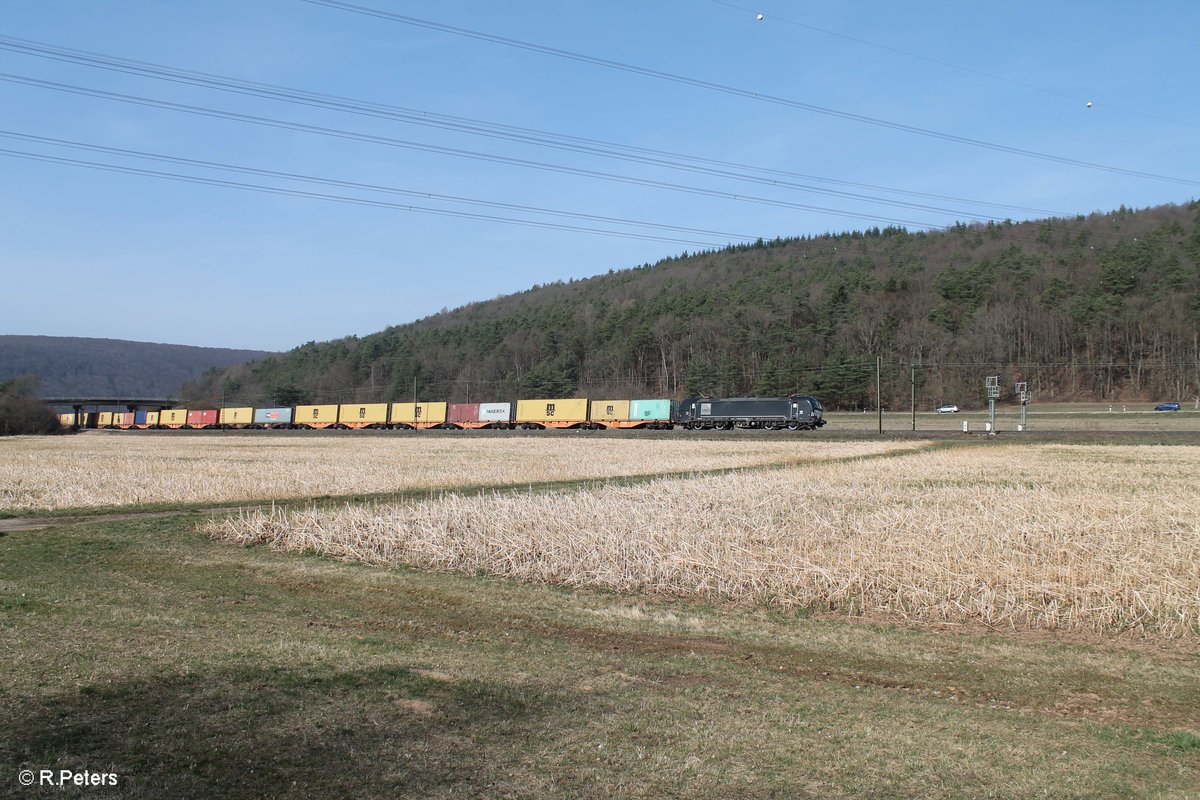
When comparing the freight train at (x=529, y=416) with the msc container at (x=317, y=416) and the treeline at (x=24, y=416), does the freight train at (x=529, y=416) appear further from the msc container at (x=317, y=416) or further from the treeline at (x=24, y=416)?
the treeline at (x=24, y=416)

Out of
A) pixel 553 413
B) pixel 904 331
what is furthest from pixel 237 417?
pixel 904 331

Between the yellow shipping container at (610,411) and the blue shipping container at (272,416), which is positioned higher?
the yellow shipping container at (610,411)

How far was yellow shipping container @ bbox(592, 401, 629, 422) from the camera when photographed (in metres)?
86.3

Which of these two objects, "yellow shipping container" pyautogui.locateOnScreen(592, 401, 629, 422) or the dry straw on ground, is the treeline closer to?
"yellow shipping container" pyautogui.locateOnScreen(592, 401, 629, 422)

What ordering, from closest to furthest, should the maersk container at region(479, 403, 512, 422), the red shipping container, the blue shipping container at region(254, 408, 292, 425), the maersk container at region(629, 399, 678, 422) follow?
the maersk container at region(629, 399, 678, 422), the maersk container at region(479, 403, 512, 422), the red shipping container, the blue shipping container at region(254, 408, 292, 425)

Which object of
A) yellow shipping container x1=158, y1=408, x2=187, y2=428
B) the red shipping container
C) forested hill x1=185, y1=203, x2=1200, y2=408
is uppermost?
forested hill x1=185, y1=203, x2=1200, y2=408

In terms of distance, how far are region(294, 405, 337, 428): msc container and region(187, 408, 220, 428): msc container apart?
12.6 m

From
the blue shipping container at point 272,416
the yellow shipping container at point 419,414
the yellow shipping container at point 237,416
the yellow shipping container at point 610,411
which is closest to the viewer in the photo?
the yellow shipping container at point 610,411

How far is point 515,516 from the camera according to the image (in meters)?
16.4

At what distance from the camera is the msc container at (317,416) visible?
105 metres

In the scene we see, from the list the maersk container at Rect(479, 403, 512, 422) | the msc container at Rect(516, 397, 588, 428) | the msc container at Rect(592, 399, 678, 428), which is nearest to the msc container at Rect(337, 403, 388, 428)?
the maersk container at Rect(479, 403, 512, 422)

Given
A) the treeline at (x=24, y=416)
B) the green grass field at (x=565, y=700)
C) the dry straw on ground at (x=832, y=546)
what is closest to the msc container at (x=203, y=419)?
the treeline at (x=24, y=416)

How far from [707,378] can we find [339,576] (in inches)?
4072

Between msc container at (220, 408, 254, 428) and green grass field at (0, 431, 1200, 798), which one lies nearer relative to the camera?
green grass field at (0, 431, 1200, 798)
